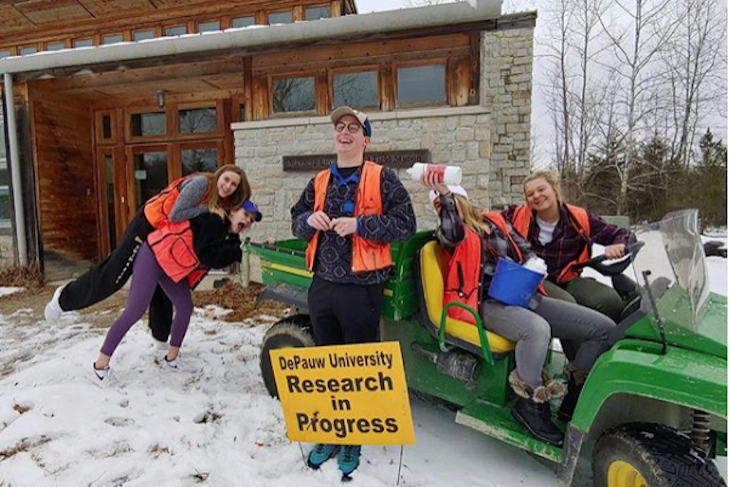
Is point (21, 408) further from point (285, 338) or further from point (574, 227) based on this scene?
point (574, 227)

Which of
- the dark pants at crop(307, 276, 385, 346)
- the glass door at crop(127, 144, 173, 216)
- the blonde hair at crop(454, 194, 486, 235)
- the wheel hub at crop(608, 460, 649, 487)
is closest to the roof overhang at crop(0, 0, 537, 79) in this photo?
the glass door at crop(127, 144, 173, 216)

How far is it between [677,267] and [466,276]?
3.31 feet

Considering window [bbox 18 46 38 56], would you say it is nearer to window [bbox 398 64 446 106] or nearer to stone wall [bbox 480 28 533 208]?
window [bbox 398 64 446 106]

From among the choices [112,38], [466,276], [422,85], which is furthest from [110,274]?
[112,38]

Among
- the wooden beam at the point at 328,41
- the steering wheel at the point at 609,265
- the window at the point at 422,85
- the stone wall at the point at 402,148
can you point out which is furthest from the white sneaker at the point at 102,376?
the window at the point at 422,85

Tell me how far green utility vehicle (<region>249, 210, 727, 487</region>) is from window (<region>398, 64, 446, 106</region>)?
387 cm

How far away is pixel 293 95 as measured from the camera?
21.6 ft

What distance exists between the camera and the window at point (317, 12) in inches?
311

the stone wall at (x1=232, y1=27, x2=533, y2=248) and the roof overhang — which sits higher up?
the roof overhang

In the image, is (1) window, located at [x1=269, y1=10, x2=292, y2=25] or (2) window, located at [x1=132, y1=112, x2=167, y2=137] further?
(2) window, located at [x1=132, y1=112, x2=167, y2=137]

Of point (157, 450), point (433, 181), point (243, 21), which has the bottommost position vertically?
point (157, 450)

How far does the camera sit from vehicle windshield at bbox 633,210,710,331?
1975 millimetres

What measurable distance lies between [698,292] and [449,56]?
15.5ft

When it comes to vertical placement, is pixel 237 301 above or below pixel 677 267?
below
